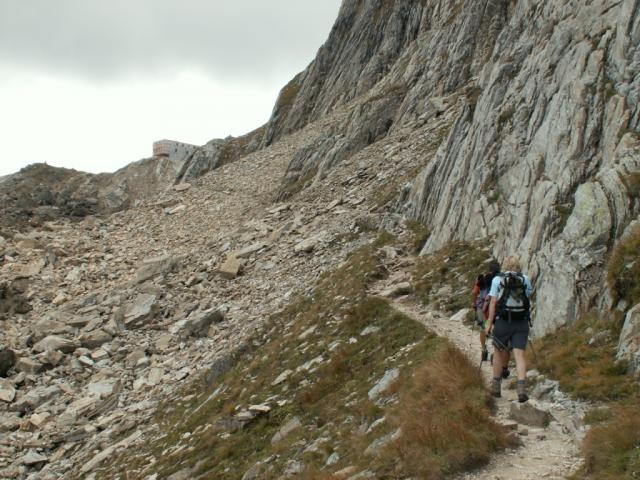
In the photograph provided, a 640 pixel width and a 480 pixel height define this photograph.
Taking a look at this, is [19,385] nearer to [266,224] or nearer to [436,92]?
[266,224]

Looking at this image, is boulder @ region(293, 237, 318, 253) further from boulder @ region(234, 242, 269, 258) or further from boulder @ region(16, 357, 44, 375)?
boulder @ region(16, 357, 44, 375)

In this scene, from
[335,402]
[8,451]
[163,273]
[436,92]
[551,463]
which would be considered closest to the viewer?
[551,463]

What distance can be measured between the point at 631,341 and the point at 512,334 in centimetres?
192

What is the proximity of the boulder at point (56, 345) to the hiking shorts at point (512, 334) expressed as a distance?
22535 millimetres

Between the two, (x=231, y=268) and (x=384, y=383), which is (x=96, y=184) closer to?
(x=231, y=268)

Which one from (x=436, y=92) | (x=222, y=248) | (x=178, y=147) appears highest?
(x=178, y=147)

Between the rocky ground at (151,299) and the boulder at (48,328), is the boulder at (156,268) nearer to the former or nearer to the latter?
the rocky ground at (151,299)

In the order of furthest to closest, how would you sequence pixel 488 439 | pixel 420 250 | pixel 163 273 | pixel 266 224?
pixel 266 224 < pixel 163 273 < pixel 420 250 < pixel 488 439

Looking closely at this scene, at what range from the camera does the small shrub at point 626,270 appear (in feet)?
36.0

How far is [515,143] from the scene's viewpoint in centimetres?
2148

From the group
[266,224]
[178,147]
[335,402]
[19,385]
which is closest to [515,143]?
[335,402]

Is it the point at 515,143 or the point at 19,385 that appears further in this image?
the point at 19,385

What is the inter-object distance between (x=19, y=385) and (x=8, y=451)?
5166mm

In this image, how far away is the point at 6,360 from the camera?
1059 inches
